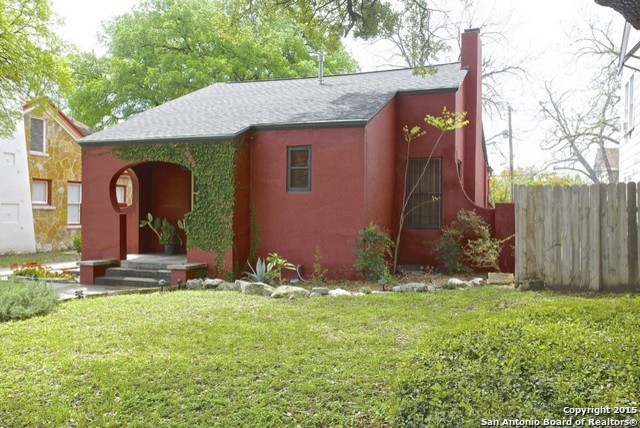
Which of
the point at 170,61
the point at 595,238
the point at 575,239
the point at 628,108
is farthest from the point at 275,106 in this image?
the point at 170,61

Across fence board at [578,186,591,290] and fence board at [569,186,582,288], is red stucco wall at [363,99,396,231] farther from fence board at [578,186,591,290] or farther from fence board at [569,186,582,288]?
fence board at [578,186,591,290]

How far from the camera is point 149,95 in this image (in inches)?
1027

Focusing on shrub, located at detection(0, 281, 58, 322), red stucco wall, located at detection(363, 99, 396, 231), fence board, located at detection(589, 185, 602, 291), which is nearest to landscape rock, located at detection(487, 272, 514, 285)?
fence board, located at detection(589, 185, 602, 291)

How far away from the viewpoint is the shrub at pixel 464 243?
12492 mm

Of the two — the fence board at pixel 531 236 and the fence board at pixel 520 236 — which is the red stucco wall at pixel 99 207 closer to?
the fence board at pixel 520 236

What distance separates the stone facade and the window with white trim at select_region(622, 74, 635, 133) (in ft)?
64.8

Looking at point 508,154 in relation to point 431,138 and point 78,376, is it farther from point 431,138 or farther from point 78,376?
point 78,376

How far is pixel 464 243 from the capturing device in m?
13.2

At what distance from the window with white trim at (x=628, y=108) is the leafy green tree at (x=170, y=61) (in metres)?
13.9

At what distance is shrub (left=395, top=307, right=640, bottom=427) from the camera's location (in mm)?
3381

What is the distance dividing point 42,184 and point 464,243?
670 inches

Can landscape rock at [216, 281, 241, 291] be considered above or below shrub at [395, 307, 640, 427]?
below

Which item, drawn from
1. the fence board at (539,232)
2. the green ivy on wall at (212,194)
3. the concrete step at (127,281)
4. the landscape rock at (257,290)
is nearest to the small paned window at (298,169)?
the green ivy on wall at (212,194)

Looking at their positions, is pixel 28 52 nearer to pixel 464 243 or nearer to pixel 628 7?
pixel 464 243
